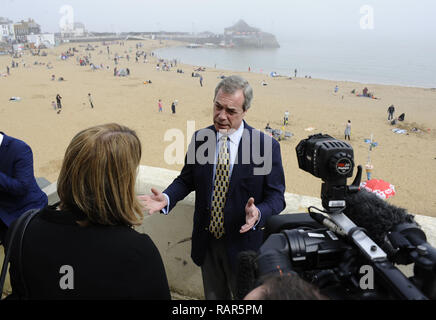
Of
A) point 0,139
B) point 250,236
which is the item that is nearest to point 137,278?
point 250,236

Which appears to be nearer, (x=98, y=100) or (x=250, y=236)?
(x=250, y=236)

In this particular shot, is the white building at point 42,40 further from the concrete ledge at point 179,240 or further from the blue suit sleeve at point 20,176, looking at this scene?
the concrete ledge at point 179,240

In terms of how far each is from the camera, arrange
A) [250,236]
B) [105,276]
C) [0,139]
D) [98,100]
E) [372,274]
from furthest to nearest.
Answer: [98,100]
[0,139]
[250,236]
[105,276]
[372,274]

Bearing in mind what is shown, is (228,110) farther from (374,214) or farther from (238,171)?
(374,214)

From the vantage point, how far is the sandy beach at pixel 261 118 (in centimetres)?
1360

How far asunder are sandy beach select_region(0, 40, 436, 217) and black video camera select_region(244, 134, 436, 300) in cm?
1064

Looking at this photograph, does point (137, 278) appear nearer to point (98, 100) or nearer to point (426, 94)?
point (98, 100)

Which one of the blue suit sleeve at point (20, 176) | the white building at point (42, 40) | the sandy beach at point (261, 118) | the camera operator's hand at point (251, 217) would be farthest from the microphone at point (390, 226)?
the white building at point (42, 40)

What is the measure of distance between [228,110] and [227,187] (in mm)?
535

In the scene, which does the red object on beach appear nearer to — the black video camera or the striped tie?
the striped tie

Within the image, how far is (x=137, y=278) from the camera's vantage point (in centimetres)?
120

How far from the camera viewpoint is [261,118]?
2120 cm

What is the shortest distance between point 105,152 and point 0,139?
1732 mm

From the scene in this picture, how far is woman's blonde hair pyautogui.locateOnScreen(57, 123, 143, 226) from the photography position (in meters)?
1.24
